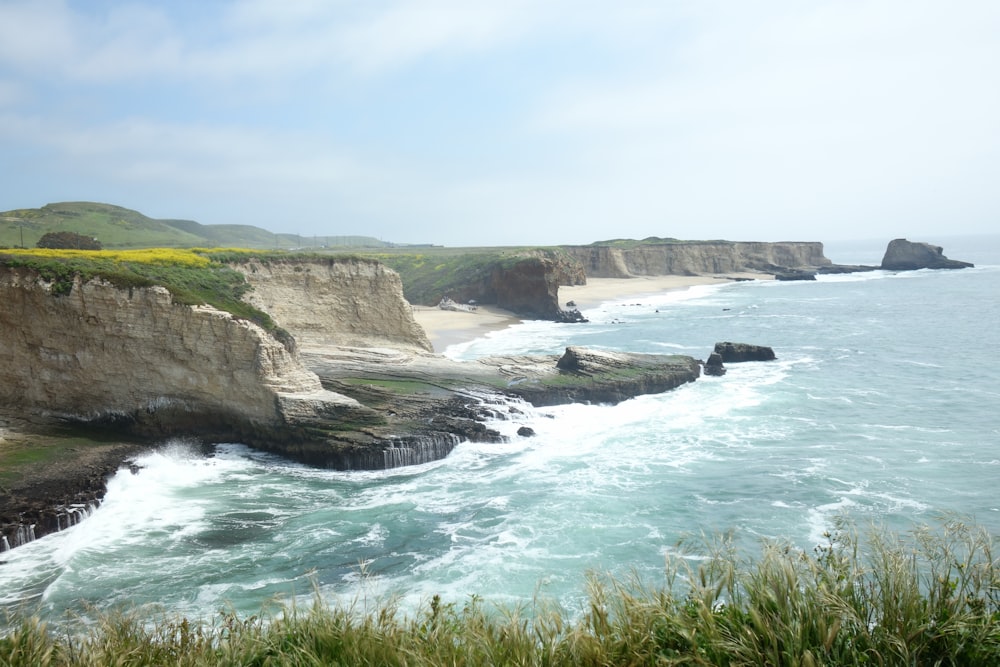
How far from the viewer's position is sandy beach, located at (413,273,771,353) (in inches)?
1955

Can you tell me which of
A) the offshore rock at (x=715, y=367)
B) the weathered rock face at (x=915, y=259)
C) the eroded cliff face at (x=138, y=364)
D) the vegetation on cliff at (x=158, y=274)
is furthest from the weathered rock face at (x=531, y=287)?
the weathered rock face at (x=915, y=259)

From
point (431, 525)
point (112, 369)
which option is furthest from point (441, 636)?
point (112, 369)

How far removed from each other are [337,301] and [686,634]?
27.9 meters

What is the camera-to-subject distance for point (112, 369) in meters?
23.1

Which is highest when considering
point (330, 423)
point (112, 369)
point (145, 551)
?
point (112, 369)

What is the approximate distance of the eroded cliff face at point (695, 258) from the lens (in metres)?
102

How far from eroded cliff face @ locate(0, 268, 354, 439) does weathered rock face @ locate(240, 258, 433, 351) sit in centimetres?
667

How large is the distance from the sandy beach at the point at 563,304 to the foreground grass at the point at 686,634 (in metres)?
33.9

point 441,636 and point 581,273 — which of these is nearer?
point 441,636

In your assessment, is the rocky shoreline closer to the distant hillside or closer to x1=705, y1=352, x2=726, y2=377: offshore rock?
x1=705, y1=352, x2=726, y2=377: offshore rock

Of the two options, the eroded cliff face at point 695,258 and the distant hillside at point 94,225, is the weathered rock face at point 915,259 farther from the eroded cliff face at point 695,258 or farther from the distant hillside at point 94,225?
the distant hillside at point 94,225

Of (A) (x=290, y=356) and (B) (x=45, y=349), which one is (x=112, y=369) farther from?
(A) (x=290, y=356)

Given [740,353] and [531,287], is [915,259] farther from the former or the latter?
[740,353]

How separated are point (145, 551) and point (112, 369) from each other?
939 centimetres
